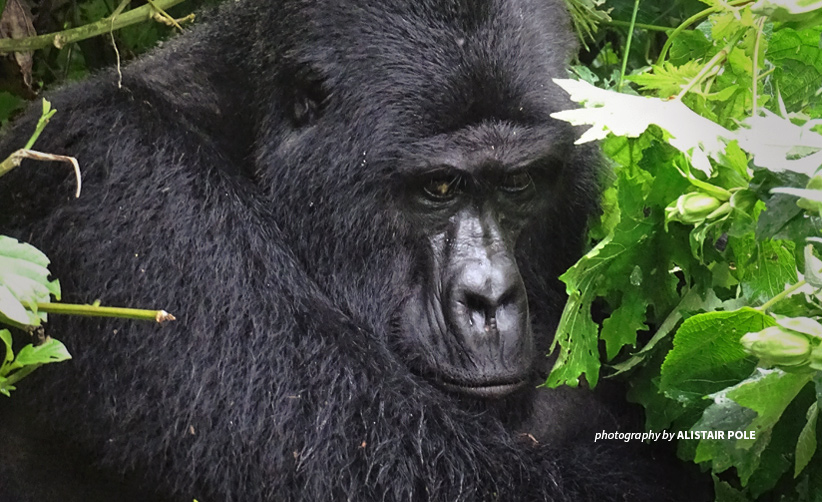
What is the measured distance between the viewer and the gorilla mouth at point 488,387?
268 cm

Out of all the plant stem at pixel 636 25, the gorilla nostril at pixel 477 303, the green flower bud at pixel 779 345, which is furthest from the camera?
the plant stem at pixel 636 25

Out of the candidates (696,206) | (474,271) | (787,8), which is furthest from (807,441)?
(474,271)

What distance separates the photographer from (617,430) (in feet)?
9.37

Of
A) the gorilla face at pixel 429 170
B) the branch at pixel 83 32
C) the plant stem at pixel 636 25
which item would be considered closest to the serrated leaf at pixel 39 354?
the gorilla face at pixel 429 170

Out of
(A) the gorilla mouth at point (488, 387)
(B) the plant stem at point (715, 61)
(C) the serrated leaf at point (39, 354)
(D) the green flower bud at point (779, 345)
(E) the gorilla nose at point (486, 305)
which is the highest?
(B) the plant stem at point (715, 61)

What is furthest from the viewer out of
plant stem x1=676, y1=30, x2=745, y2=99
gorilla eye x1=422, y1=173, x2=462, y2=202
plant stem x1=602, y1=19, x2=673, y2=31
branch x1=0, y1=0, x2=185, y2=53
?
plant stem x1=602, y1=19, x2=673, y2=31

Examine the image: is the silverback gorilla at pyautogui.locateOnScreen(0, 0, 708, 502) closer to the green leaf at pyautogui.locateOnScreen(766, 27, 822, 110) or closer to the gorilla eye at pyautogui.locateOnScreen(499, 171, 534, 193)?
the gorilla eye at pyautogui.locateOnScreen(499, 171, 534, 193)

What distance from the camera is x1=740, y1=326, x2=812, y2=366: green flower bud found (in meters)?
1.56

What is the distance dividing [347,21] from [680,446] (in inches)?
59.2

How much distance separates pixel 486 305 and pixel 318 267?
53 cm

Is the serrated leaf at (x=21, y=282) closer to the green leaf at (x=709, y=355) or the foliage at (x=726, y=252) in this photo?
the foliage at (x=726, y=252)

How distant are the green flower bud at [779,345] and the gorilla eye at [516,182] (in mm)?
1311

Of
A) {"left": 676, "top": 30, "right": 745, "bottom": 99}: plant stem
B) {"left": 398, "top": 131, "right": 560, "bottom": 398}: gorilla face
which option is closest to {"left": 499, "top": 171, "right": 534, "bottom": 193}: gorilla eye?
{"left": 398, "top": 131, "right": 560, "bottom": 398}: gorilla face

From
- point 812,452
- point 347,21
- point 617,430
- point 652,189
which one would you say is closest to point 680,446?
point 617,430
